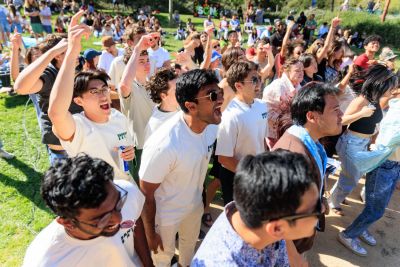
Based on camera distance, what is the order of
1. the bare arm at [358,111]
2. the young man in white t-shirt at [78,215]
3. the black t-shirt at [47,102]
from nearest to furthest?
the young man in white t-shirt at [78,215] → the black t-shirt at [47,102] → the bare arm at [358,111]

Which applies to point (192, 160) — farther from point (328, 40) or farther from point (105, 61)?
point (328, 40)

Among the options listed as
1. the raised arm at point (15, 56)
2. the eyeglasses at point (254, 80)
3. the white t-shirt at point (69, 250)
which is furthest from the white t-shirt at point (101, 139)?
the raised arm at point (15, 56)

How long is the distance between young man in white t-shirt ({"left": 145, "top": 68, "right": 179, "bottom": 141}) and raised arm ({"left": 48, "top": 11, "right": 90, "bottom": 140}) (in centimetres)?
102

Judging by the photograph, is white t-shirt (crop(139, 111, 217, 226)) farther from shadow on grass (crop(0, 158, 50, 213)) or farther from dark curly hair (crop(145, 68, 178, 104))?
shadow on grass (crop(0, 158, 50, 213))

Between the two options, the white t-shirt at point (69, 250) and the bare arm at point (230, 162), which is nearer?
the white t-shirt at point (69, 250)

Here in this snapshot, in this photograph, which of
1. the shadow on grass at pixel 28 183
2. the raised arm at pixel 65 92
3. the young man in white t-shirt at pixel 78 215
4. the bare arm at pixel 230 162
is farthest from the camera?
the shadow on grass at pixel 28 183

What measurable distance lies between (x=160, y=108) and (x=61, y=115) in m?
1.30

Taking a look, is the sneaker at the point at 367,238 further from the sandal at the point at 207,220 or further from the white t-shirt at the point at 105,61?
the white t-shirt at the point at 105,61

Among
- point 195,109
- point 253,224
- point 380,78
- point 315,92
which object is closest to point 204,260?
point 253,224

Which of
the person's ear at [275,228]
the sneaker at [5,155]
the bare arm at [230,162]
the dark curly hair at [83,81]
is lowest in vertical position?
the sneaker at [5,155]

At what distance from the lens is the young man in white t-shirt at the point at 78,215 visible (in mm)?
1563

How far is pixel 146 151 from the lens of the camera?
2.43 meters

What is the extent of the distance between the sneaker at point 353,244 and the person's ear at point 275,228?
2.79 meters

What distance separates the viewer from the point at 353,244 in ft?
12.3
